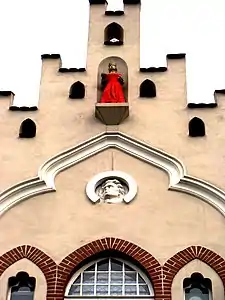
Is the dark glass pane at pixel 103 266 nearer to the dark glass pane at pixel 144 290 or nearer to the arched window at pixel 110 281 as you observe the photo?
the arched window at pixel 110 281

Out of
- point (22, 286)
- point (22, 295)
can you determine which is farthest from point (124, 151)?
point (22, 295)

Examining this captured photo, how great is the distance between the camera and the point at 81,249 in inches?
655

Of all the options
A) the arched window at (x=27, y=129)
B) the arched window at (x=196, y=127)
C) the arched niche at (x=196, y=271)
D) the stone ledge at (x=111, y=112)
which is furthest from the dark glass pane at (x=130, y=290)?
the arched window at (x=27, y=129)

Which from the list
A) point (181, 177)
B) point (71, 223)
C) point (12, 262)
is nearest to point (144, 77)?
point (181, 177)

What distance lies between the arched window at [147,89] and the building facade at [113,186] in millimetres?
28

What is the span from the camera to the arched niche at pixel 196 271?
15.9m

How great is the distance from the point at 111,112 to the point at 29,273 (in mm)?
4203

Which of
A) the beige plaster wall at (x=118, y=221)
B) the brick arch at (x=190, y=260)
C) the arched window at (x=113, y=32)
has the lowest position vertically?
the brick arch at (x=190, y=260)

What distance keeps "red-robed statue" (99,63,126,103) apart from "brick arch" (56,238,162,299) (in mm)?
3541

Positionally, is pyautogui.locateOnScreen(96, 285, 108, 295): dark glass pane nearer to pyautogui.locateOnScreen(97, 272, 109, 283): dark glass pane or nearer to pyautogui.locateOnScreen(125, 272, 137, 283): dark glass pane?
pyautogui.locateOnScreen(97, 272, 109, 283): dark glass pane

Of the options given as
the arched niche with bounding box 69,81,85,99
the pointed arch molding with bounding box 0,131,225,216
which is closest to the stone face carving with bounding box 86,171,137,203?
the pointed arch molding with bounding box 0,131,225,216

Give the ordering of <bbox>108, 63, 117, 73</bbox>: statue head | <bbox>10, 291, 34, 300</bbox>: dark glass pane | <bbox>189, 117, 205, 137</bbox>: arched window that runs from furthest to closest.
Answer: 1. <bbox>108, 63, 117, 73</bbox>: statue head
2. <bbox>189, 117, 205, 137</bbox>: arched window
3. <bbox>10, 291, 34, 300</bbox>: dark glass pane

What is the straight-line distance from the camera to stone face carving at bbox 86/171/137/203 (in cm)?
1747

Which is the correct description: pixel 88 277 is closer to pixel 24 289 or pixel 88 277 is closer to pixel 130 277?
pixel 130 277
